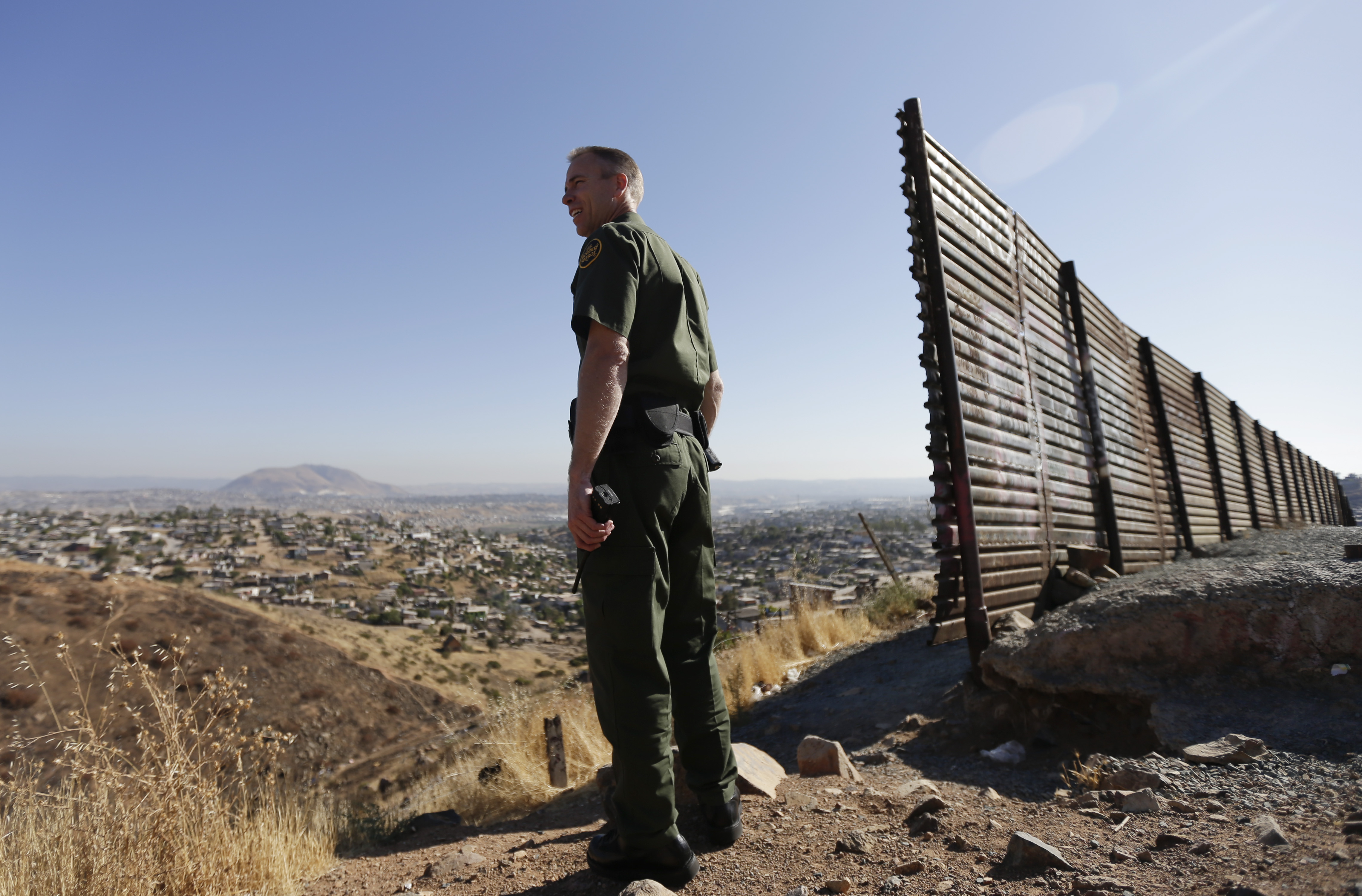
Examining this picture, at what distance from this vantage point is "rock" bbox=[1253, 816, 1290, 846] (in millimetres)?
1675

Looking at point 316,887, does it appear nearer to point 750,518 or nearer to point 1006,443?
point 1006,443

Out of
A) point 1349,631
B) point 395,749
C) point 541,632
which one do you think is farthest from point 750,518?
point 1349,631

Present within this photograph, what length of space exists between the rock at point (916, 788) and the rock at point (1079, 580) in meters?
2.52

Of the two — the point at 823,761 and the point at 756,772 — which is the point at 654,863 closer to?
the point at 756,772

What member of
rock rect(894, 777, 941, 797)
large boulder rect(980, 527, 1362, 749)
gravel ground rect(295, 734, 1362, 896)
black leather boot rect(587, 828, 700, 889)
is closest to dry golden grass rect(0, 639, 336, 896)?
gravel ground rect(295, 734, 1362, 896)

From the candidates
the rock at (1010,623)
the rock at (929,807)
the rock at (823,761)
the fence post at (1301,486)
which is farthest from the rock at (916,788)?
the fence post at (1301,486)

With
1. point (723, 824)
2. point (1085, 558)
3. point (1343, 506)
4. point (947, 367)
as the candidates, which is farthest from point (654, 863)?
point (1343, 506)

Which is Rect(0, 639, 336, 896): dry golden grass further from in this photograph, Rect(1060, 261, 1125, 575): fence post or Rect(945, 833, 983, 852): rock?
Rect(1060, 261, 1125, 575): fence post

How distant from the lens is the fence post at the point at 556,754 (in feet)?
12.6

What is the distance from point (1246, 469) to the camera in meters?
11.7

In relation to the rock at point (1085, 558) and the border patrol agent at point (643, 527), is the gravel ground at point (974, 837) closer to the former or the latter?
the border patrol agent at point (643, 527)

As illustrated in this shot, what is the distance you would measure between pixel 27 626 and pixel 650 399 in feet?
33.3

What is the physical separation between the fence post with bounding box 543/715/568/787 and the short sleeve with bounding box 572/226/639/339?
2771 millimetres

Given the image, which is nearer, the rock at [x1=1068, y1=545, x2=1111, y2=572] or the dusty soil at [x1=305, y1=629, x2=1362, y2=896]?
the dusty soil at [x1=305, y1=629, x2=1362, y2=896]
